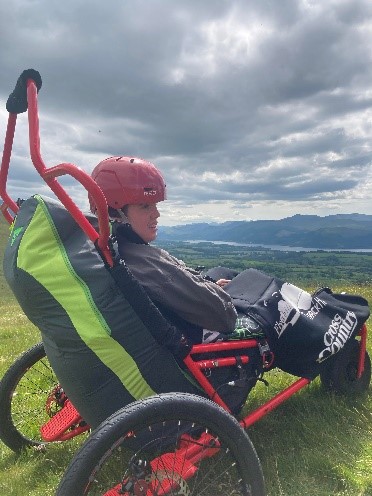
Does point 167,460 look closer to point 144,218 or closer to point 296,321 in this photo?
point 296,321

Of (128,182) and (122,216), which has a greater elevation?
(128,182)

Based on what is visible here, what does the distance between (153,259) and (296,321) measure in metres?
1.84

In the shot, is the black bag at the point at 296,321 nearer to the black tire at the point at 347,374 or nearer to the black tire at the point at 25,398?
the black tire at the point at 347,374

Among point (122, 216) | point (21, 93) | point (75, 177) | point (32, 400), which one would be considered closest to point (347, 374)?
point (122, 216)

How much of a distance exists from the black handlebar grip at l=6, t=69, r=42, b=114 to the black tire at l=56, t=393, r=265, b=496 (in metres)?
2.45

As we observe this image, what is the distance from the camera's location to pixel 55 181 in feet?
9.71

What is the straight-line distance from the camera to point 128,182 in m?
3.85

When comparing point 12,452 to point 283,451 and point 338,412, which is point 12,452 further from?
point 338,412

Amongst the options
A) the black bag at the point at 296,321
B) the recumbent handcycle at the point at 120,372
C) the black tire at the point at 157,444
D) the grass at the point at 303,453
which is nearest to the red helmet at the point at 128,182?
the recumbent handcycle at the point at 120,372

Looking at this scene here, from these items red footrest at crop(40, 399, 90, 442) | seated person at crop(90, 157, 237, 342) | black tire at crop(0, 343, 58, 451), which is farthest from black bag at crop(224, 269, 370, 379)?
black tire at crop(0, 343, 58, 451)

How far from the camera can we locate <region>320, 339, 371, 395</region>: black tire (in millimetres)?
5422

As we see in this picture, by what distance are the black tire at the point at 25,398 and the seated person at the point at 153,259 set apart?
1852 millimetres

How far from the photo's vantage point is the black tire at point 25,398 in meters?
4.59

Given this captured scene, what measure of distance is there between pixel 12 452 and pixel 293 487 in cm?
313
